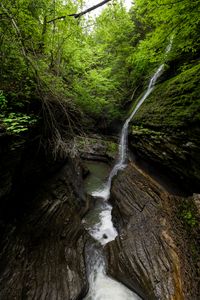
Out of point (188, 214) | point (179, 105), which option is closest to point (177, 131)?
point (179, 105)

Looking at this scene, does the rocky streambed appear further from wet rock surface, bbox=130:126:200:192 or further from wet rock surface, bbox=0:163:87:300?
wet rock surface, bbox=130:126:200:192

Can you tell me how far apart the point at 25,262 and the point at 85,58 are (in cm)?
912

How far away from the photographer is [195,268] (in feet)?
13.3

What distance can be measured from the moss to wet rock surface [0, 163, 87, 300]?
4.61 m

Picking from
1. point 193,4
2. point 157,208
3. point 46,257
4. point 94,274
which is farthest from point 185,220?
point 193,4

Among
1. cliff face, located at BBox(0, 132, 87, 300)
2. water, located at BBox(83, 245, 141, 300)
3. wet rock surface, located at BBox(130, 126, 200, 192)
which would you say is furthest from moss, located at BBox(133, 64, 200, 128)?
water, located at BBox(83, 245, 141, 300)

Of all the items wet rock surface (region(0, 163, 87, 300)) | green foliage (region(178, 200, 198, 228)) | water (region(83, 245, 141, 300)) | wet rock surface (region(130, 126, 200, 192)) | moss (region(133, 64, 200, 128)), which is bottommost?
water (region(83, 245, 141, 300))

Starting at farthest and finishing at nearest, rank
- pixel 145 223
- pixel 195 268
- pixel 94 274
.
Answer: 1. pixel 145 223
2. pixel 94 274
3. pixel 195 268

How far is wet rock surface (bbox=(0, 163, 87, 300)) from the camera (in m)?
3.78

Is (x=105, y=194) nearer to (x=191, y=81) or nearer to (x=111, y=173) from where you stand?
(x=111, y=173)

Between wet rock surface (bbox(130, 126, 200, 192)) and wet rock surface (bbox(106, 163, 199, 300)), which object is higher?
wet rock surface (bbox(130, 126, 200, 192))

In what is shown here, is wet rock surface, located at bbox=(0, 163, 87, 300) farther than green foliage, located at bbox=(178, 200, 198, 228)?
No

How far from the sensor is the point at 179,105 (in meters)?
6.46

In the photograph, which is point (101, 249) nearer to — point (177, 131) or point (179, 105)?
point (177, 131)
